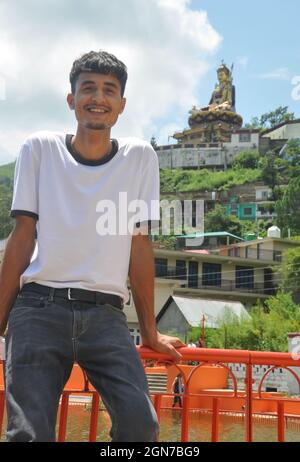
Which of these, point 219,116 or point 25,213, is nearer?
point 25,213

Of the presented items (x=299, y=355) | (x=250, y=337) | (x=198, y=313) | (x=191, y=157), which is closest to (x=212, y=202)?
(x=191, y=157)

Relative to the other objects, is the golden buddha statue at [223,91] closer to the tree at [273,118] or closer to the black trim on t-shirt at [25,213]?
the tree at [273,118]

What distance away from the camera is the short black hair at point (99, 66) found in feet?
7.93

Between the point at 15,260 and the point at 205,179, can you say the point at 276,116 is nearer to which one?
the point at 205,179

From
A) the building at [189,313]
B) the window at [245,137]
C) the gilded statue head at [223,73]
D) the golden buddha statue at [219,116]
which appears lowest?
the building at [189,313]

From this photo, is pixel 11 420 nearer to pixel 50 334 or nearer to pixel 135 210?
pixel 50 334

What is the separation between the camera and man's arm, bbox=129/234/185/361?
2.51 meters

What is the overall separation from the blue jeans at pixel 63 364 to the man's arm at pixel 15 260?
2.4 inches

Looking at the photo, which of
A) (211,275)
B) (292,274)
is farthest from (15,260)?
(211,275)

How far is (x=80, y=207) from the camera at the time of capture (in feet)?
7.59

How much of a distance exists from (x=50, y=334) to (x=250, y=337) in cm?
2449

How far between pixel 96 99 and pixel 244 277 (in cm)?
3915

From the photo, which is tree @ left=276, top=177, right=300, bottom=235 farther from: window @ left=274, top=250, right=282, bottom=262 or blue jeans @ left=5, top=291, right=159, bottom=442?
blue jeans @ left=5, top=291, right=159, bottom=442

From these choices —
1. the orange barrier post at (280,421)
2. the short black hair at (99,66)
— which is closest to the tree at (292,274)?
the orange barrier post at (280,421)
